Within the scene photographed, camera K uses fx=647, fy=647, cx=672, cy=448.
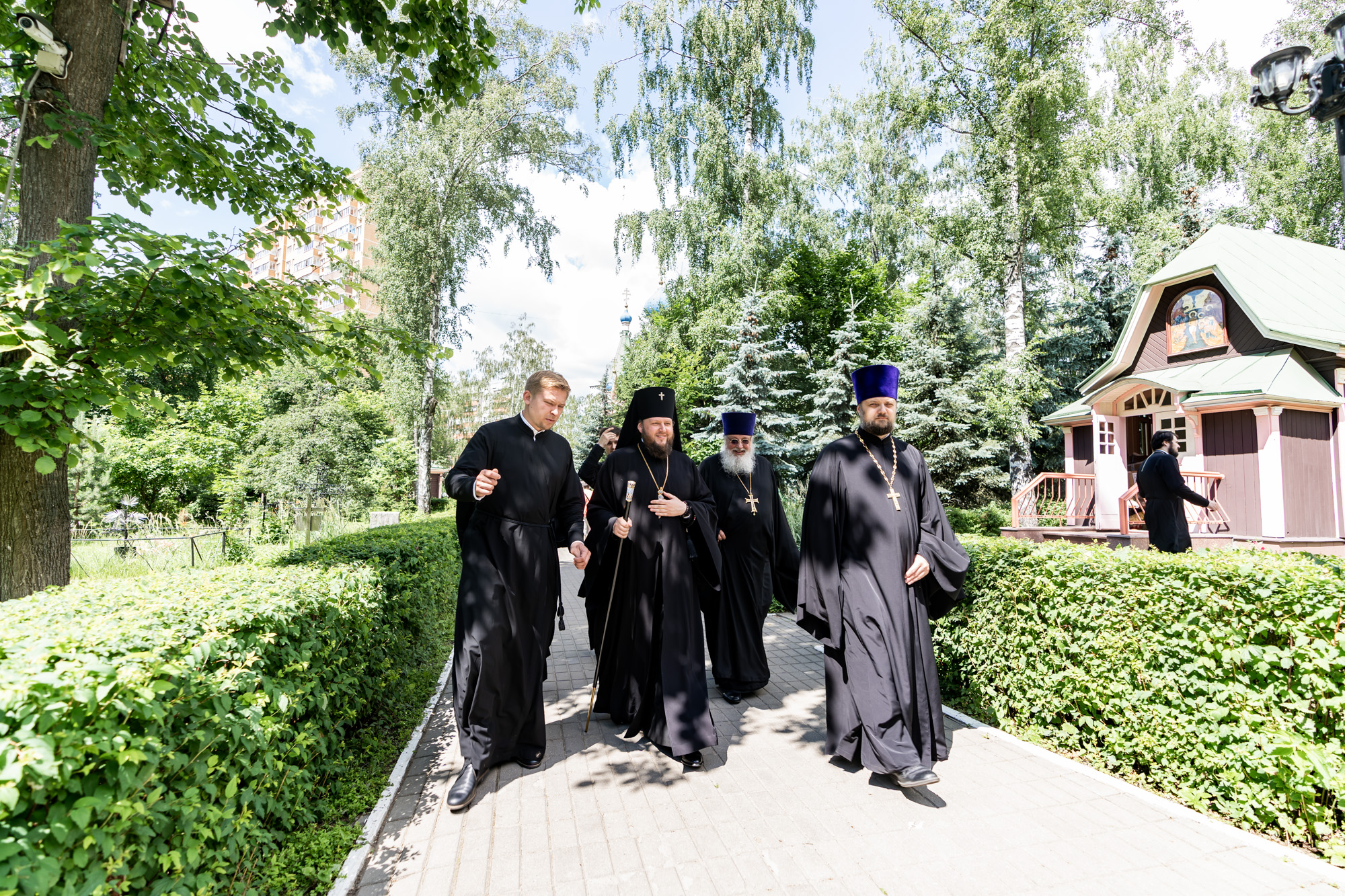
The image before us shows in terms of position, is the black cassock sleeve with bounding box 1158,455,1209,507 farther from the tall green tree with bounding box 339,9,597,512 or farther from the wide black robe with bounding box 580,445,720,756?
the tall green tree with bounding box 339,9,597,512

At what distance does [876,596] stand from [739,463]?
7.83 ft

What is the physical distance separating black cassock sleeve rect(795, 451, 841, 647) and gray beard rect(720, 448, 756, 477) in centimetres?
167

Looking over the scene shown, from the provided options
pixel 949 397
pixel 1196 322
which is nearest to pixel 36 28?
pixel 949 397

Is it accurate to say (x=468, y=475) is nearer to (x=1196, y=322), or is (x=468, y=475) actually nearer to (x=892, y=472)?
(x=892, y=472)

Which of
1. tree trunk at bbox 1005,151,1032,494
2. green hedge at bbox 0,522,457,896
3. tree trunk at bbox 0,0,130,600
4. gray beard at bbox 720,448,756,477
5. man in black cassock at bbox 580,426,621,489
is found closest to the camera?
green hedge at bbox 0,522,457,896

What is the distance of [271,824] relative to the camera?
280 centimetres

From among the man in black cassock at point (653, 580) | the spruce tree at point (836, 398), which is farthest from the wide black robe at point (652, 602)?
the spruce tree at point (836, 398)

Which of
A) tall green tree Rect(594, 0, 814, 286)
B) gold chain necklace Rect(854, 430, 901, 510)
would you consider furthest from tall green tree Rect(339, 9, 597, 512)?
gold chain necklace Rect(854, 430, 901, 510)

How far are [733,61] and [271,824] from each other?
79.5 feet

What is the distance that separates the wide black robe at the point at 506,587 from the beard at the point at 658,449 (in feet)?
2.30

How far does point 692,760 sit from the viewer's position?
402 centimetres

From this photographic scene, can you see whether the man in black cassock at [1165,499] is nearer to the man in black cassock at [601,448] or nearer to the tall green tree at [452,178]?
the man in black cassock at [601,448]

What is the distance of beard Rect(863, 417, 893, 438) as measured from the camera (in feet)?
14.4

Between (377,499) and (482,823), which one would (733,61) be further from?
(482,823)
